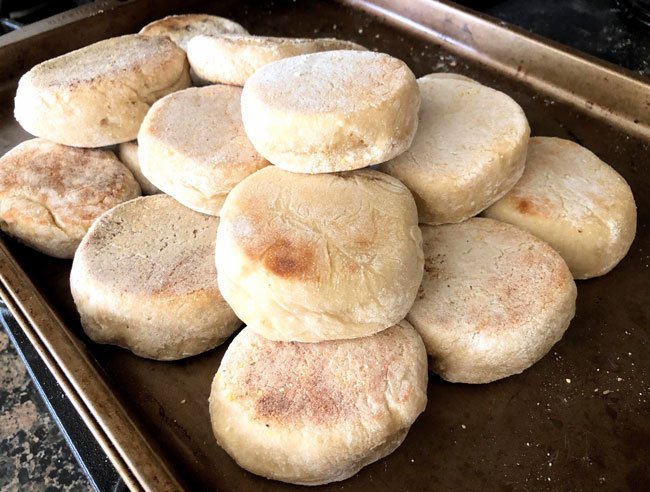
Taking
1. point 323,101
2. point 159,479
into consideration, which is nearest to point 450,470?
point 159,479

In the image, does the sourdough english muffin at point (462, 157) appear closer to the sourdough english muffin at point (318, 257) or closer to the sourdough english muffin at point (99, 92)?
the sourdough english muffin at point (318, 257)

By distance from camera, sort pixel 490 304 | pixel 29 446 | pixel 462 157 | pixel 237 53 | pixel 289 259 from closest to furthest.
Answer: pixel 289 259 → pixel 490 304 → pixel 462 157 → pixel 237 53 → pixel 29 446

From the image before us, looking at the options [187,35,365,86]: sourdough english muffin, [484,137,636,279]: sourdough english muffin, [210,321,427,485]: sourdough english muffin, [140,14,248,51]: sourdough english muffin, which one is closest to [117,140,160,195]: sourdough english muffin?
[187,35,365,86]: sourdough english muffin

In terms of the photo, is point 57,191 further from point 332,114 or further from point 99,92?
point 332,114

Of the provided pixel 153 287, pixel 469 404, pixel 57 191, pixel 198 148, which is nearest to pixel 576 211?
pixel 469 404

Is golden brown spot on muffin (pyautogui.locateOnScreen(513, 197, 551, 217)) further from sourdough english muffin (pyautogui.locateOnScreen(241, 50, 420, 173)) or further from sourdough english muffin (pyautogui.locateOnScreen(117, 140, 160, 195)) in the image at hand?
sourdough english muffin (pyautogui.locateOnScreen(117, 140, 160, 195))
